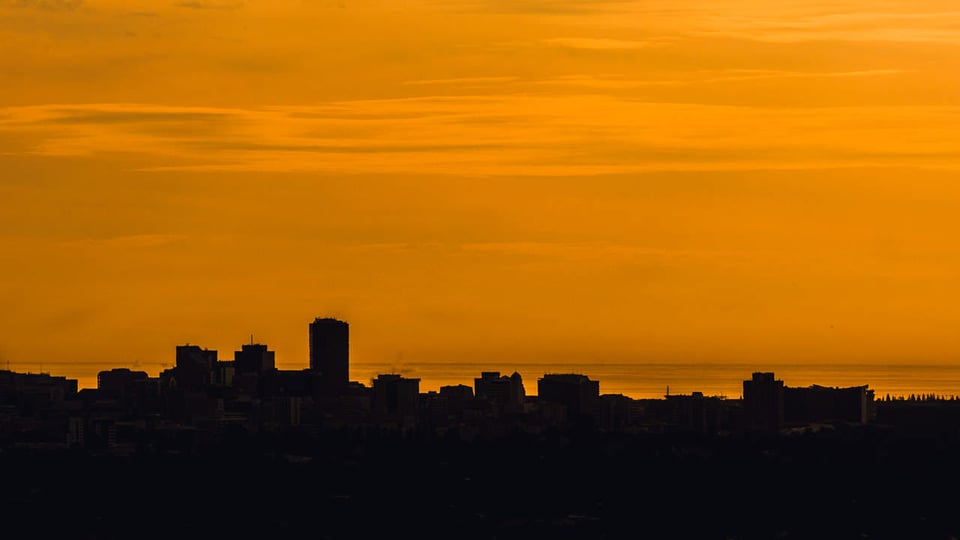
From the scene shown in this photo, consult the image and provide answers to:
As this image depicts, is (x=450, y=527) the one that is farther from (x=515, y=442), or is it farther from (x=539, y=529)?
(x=515, y=442)

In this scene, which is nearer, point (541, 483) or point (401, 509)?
point (401, 509)

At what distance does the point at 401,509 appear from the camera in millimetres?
119750

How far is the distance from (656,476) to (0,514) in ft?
128

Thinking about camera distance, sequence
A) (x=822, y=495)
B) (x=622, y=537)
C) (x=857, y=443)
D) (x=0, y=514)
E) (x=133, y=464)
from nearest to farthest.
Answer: (x=622, y=537) → (x=0, y=514) → (x=822, y=495) → (x=133, y=464) → (x=857, y=443)

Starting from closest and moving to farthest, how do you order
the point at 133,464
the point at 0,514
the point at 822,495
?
the point at 0,514 < the point at 822,495 < the point at 133,464

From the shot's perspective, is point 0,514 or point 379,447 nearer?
point 0,514

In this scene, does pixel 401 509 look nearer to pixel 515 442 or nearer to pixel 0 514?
pixel 0 514

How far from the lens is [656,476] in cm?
14075

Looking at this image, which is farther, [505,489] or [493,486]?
[493,486]

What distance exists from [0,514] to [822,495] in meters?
39.5

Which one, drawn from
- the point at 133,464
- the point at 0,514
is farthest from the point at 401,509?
the point at 133,464

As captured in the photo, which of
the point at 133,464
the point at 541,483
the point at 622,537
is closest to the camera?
the point at 622,537

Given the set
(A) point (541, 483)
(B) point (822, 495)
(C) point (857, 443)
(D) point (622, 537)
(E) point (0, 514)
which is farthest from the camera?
(C) point (857, 443)

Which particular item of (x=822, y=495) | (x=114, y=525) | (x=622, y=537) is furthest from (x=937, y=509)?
(x=114, y=525)
